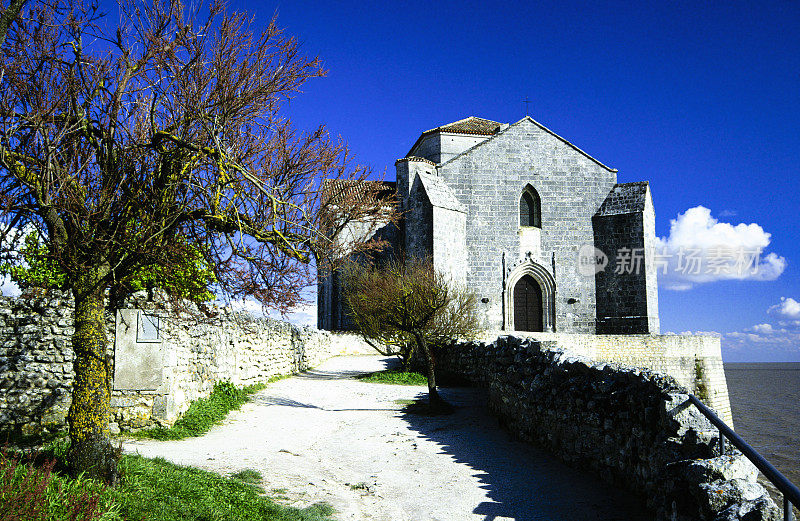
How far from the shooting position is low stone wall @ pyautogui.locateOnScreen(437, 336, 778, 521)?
3885 mm

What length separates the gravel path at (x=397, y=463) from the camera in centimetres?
587

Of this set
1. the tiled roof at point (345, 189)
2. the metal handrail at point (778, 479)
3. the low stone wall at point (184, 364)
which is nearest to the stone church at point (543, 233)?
the low stone wall at point (184, 364)

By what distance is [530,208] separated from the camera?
28.0 metres

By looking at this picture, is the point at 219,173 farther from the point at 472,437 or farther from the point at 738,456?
the point at 472,437

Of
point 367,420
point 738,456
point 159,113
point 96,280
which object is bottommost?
point 367,420

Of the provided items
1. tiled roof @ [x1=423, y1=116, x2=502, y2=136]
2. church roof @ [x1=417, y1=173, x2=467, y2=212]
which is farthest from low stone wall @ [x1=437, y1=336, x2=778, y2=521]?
tiled roof @ [x1=423, y1=116, x2=502, y2=136]

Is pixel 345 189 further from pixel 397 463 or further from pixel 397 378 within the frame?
pixel 397 378

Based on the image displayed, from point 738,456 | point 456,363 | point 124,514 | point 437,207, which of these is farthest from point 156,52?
point 437,207

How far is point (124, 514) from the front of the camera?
4863 millimetres

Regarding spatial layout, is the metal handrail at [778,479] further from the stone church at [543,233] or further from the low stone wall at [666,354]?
the stone church at [543,233]

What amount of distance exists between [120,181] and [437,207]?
19957 mm

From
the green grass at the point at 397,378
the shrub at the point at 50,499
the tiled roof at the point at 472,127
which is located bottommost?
the green grass at the point at 397,378

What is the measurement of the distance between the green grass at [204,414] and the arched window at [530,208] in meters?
18.2

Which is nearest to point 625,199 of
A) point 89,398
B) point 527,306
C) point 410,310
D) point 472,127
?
point 527,306
